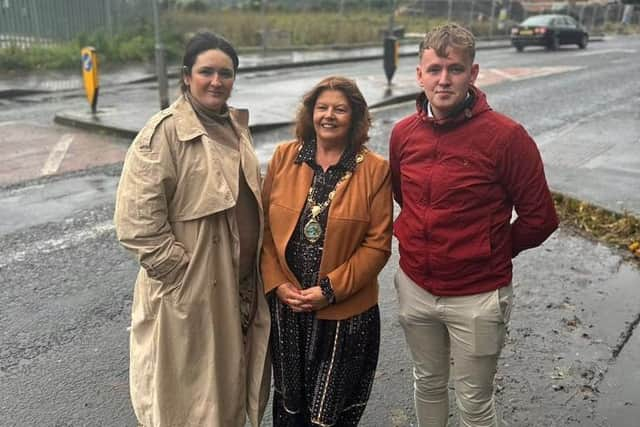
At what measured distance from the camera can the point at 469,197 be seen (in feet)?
7.46

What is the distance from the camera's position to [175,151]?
228 cm

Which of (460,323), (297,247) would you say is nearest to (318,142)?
(297,247)

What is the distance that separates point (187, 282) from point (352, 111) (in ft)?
3.13

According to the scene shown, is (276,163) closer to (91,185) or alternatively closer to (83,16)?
(91,185)

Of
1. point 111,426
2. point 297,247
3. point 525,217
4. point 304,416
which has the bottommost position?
point 111,426

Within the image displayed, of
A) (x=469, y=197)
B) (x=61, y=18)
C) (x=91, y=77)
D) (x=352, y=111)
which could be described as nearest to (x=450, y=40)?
(x=352, y=111)

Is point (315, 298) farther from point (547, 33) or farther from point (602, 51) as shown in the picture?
point (602, 51)

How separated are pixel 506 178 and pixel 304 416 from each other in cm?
134

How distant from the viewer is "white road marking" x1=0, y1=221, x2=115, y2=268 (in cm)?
493

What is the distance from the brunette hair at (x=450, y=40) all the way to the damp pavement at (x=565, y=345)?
1868mm

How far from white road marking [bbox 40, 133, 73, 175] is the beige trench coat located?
222 inches

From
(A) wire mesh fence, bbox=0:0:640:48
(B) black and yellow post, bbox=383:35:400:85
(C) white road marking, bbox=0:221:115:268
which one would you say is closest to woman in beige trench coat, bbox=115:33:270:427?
(C) white road marking, bbox=0:221:115:268

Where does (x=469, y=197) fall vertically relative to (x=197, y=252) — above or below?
above

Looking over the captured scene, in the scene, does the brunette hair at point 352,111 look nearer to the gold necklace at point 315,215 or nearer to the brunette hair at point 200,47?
the gold necklace at point 315,215
